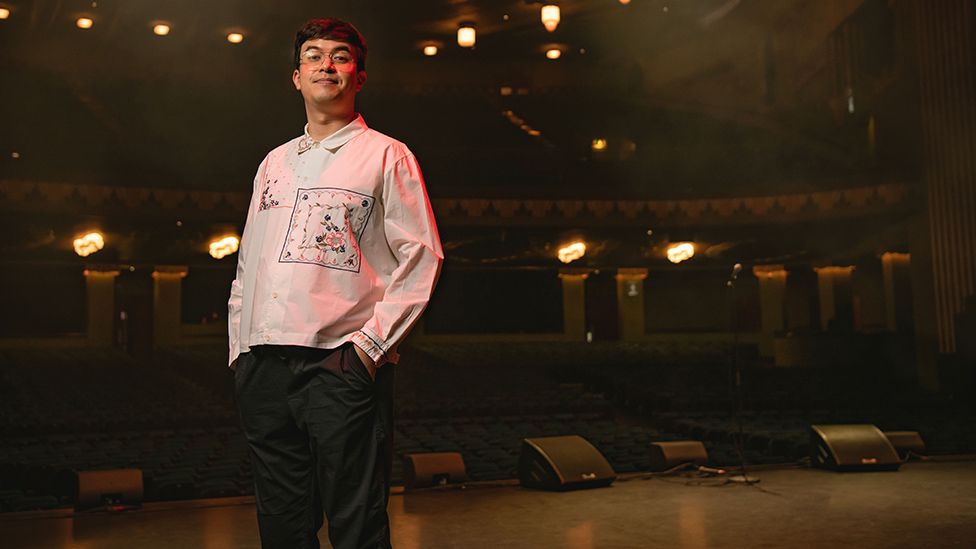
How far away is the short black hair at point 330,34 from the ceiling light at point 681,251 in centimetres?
1664

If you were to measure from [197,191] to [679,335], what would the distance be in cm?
1126

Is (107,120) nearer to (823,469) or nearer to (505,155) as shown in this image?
(505,155)

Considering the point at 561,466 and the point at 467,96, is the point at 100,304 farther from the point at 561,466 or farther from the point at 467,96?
the point at 561,466

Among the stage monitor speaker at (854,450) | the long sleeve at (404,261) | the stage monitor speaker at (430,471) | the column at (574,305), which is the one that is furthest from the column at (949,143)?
the long sleeve at (404,261)

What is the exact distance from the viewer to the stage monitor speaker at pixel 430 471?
6.05 m

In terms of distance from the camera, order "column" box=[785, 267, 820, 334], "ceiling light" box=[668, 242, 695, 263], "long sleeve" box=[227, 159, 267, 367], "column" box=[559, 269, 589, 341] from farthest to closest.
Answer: "column" box=[559, 269, 589, 341], "column" box=[785, 267, 820, 334], "ceiling light" box=[668, 242, 695, 263], "long sleeve" box=[227, 159, 267, 367]

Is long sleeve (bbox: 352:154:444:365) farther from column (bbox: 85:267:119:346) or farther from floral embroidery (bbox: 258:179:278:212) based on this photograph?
column (bbox: 85:267:119:346)

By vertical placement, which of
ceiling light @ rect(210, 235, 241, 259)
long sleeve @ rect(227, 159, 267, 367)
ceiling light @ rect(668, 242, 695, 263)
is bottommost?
long sleeve @ rect(227, 159, 267, 367)

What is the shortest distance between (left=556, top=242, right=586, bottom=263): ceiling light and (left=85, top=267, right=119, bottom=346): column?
368 inches

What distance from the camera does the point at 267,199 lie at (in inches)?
71.1

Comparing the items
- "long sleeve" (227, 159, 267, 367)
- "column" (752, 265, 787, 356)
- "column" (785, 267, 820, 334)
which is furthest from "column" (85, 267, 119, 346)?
"long sleeve" (227, 159, 267, 367)

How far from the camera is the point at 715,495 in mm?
5523

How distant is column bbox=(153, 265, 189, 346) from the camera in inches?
735

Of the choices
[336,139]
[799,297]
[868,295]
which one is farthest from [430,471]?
[799,297]
